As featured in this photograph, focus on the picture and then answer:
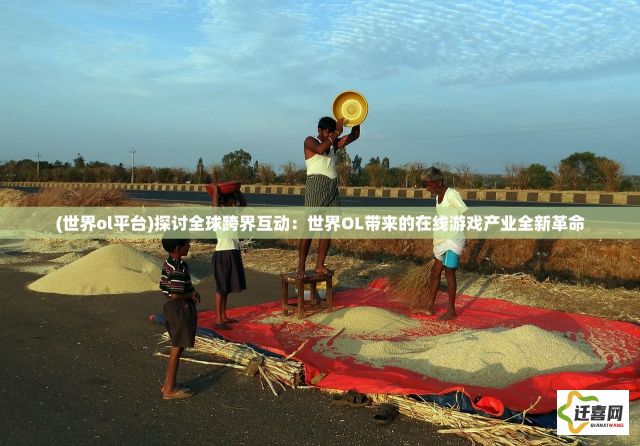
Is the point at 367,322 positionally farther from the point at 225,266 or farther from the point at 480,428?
the point at 480,428

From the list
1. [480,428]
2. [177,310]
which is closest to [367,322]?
[177,310]

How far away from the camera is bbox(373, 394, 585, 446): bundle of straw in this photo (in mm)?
3223

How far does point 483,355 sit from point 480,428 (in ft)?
3.84

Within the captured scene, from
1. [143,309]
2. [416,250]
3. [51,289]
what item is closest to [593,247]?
[416,250]

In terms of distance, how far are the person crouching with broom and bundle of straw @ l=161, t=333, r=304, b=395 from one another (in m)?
2.22

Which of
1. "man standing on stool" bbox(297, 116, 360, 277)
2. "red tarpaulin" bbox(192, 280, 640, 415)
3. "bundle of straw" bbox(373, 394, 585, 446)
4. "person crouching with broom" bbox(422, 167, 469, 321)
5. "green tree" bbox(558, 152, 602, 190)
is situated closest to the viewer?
"bundle of straw" bbox(373, 394, 585, 446)

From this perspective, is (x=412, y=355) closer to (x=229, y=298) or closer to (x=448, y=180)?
(x=229, y=298)

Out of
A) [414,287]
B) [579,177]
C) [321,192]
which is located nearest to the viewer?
[321,192]

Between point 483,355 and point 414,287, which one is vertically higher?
point 414,287

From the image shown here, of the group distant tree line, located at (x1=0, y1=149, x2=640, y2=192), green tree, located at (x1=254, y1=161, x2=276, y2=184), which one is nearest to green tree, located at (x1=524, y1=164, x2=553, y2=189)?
distant tree line, located at (x1=0, y1=149, x2=640, y2=192)

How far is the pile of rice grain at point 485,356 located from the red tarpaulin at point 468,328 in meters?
0.16

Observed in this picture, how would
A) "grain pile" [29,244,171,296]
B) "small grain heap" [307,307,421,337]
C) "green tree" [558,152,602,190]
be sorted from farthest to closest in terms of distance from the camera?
"green tree" [558,152,602,190]
"grain pile" [29,244,171,296]
"small grain heap" [307,307,421,337]

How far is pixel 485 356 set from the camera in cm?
448

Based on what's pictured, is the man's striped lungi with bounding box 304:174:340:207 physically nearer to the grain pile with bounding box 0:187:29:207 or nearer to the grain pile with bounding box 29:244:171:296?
the grain pile with bounding box 29:244:171:296
